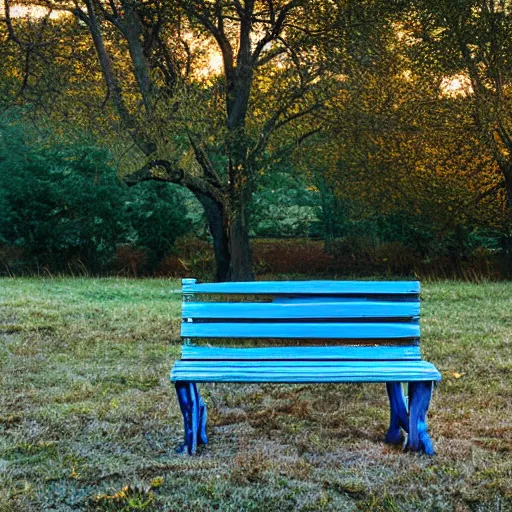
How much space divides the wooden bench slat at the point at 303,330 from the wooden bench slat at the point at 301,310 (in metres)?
0.06

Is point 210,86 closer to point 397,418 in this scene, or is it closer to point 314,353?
point 314,353

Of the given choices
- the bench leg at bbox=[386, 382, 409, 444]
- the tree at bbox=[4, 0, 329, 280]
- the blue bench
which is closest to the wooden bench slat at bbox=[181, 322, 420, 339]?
the blue bench

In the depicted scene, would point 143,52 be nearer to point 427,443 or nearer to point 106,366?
point 106,366

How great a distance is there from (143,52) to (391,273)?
11.4 metres

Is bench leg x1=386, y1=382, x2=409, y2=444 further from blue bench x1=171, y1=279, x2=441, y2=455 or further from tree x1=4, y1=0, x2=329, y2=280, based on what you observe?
tree x1=4, y1=0, x2=329, y2=280

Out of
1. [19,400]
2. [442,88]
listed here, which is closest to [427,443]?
[19,400]

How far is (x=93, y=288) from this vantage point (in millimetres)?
16281

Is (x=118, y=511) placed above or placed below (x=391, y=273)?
above

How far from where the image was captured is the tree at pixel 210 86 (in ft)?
45.3

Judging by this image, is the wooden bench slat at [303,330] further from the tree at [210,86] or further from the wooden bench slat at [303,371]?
the tree at [210,86]

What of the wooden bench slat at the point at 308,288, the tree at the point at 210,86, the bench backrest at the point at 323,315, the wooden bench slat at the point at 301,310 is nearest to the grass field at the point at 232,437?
the bench backrest at the point at 323,315

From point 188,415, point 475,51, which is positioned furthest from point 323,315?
point 475,51

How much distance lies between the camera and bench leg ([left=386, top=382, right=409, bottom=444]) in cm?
515

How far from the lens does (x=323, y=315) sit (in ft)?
17.6
